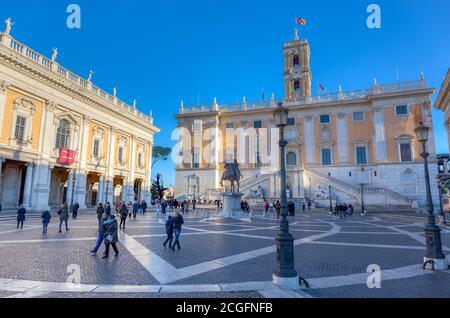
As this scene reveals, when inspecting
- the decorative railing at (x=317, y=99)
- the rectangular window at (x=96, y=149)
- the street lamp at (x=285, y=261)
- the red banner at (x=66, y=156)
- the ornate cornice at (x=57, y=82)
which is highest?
the decorative railing at (x=317, y=99)

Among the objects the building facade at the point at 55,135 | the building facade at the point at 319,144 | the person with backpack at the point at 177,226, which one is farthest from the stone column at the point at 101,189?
the person with backpack at the point at 177,226

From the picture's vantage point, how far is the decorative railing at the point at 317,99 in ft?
127

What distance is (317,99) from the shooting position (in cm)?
4356

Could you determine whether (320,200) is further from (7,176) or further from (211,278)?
(7,176)

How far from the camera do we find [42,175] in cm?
2472

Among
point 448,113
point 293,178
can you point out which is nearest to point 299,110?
point 293,178

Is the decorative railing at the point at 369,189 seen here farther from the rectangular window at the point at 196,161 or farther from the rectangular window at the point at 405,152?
the rectangular window at the point at 196,161

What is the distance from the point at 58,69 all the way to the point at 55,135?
7.11 m

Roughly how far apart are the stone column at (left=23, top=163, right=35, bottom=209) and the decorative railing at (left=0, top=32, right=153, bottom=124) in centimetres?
978

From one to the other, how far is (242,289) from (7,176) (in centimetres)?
2864

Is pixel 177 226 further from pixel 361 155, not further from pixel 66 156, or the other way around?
pixel 361 155

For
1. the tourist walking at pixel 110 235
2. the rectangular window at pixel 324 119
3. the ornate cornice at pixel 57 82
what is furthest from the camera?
the rectangular window at pixel 324 119

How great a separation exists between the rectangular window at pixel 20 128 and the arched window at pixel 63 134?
3.65m

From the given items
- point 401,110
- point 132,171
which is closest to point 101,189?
point 132,171
